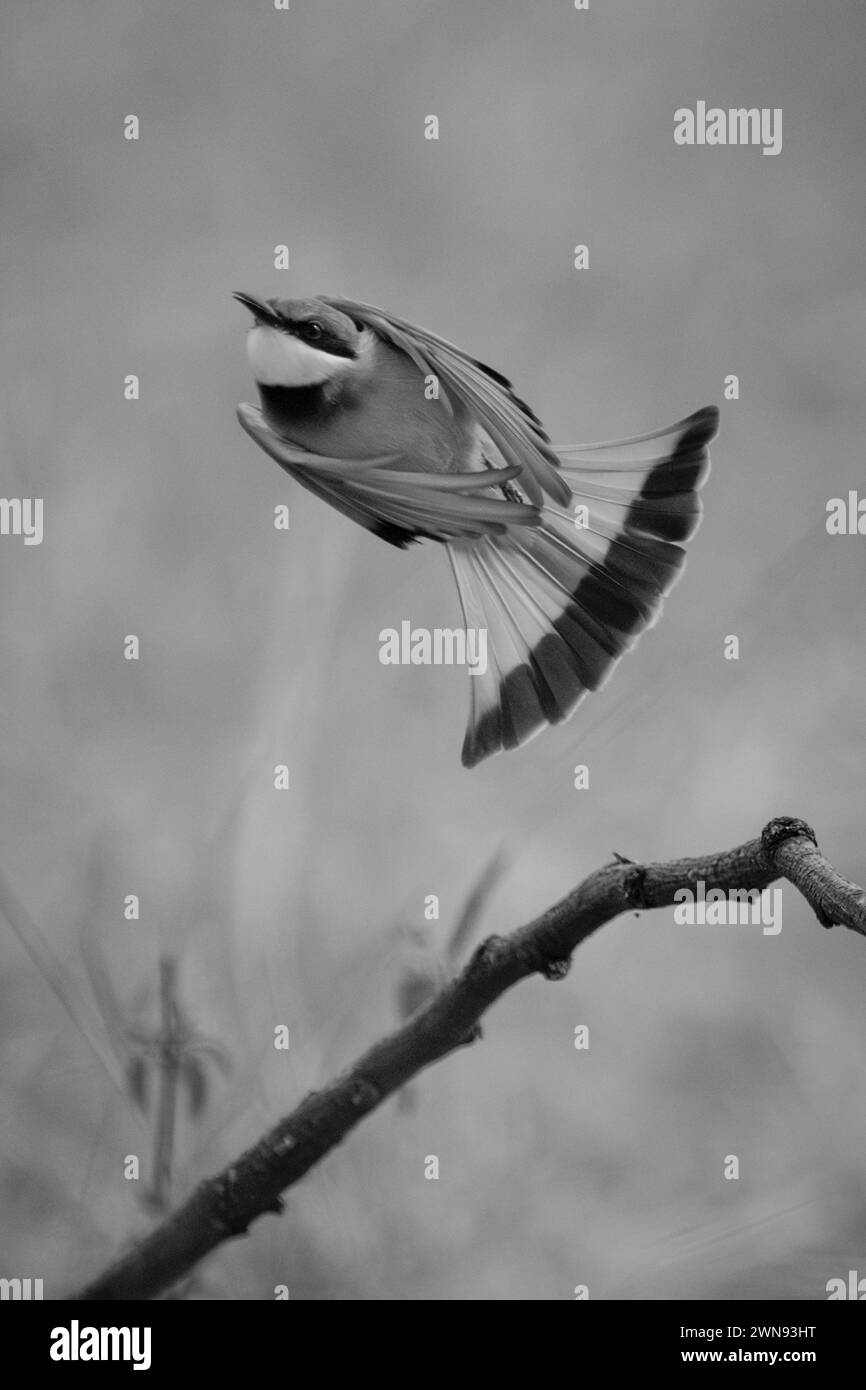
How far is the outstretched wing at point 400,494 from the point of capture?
1514 mm

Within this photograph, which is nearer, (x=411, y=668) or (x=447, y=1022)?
(x=447, y=1022)

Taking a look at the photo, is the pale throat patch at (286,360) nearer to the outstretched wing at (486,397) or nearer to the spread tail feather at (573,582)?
the outstretched wing at (486,397)

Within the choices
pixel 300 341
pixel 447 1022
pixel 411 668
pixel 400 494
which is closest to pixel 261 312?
pixel 300 341

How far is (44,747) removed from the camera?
156cm

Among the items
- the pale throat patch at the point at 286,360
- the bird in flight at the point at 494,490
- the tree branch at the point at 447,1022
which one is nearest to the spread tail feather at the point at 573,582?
the bird in flight at the point at 494,490

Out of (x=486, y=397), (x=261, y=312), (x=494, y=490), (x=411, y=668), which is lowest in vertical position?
(x=411, y=668)

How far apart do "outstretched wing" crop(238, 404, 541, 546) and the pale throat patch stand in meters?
0.05

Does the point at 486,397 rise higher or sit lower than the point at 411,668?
higher

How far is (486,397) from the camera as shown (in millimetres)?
1532

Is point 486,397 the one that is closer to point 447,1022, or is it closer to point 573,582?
point 573,582

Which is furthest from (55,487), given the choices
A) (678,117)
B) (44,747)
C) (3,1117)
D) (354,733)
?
(678,117)

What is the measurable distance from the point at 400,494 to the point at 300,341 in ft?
0.73

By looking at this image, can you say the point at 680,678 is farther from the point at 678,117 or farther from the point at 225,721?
the point at 678,117

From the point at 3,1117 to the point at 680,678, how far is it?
96 centimetres
